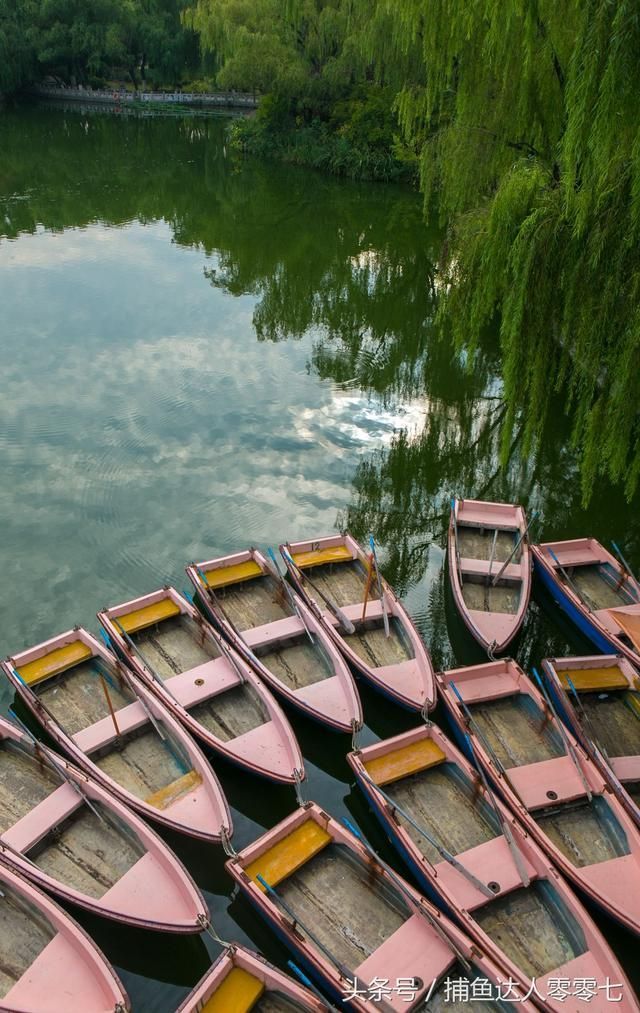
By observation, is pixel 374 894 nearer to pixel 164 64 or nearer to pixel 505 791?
pixel 505 791

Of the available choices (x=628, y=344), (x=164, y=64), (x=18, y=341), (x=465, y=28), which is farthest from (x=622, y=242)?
(x=164, y=64)

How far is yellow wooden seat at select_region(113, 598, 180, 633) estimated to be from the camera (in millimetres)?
11281

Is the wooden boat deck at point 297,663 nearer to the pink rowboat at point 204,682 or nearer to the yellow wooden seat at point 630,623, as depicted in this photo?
the pink rowboat at point 204,682

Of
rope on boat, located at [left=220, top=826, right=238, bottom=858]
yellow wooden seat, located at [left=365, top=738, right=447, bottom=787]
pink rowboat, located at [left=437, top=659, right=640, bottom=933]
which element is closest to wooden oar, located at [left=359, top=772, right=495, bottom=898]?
yellow wooden seat, located at [left=365, top=738, right=447, bottom=787]

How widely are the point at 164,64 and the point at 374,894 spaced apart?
2826 inches

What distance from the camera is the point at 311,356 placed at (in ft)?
72.7

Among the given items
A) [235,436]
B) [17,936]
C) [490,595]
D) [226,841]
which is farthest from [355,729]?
[235,436]

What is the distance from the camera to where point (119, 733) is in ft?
31.0

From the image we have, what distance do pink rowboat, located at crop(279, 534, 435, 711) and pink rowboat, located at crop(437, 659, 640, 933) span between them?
0.53m

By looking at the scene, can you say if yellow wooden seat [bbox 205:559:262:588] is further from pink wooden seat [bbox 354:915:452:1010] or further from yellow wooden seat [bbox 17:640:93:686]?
pink wooden seat [bbox 354:915:452:1010]

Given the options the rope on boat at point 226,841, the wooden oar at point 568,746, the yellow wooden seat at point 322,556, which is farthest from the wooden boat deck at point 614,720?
the rope on boat at point 226,841

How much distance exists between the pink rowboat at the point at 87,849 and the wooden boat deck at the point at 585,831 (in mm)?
4364

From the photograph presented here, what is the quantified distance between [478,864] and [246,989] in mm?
2903

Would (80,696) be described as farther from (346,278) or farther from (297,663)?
(346,278)
